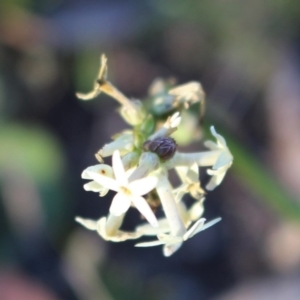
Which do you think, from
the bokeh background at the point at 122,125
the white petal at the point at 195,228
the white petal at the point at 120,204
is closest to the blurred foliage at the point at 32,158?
the bokeh background at the point at 122,125

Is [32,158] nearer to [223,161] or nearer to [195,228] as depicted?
[223,161]

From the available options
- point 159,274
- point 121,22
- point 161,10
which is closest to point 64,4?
point 121,22

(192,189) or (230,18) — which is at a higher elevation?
(192,189)

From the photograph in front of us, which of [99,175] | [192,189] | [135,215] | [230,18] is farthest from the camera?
[230,18]

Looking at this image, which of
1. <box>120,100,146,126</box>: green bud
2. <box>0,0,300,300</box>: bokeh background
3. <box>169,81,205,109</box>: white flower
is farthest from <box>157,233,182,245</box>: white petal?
<box>0,0,300,300</box>: bokeh background

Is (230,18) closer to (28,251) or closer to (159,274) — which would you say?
(159,274)

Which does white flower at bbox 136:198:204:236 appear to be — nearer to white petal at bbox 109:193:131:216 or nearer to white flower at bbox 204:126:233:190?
white flower at bbox 204:126:233:190

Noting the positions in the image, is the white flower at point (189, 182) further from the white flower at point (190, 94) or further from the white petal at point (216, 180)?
the white flower at point (190, 94)
